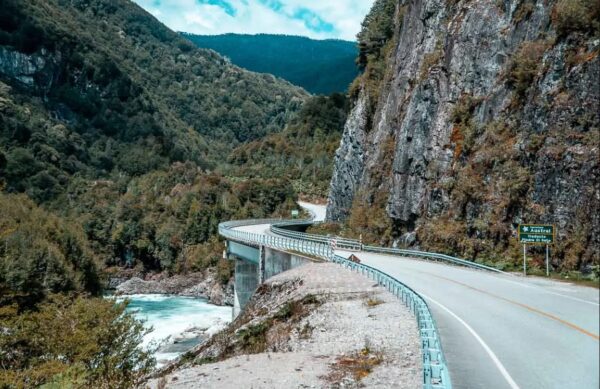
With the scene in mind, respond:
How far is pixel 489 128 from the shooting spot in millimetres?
29719

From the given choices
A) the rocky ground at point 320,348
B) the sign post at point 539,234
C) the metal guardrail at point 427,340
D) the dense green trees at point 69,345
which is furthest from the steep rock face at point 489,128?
the dense green trees at point 69,345

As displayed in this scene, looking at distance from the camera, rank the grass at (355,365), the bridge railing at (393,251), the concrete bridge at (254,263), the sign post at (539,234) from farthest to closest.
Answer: the concrete bridge at (254,263) → the bridge railing at (393,251) → the grass at (355,365) → the sign post at (539,234)

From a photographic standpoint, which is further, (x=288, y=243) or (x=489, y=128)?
(x=288, y=243)

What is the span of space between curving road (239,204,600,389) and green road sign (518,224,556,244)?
0.44 metres

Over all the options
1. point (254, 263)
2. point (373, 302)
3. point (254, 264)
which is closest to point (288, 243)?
point (254, 263)

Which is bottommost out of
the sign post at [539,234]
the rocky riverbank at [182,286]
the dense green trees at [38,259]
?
the rocky riverbank at [182,286]

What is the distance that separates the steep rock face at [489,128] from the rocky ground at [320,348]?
5.15m

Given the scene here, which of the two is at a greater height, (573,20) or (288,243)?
(573,20)

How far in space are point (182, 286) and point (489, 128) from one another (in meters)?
74.7

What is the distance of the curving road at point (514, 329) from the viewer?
Result: 2.34 metres

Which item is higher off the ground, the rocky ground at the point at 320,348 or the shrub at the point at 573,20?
the shrub at the point at 573,20

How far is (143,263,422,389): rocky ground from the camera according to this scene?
1242 cm

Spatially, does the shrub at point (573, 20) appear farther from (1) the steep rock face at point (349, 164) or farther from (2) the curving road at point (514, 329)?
(1) the steep rock face at point (349, 164)

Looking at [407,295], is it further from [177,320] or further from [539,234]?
[177,320]
